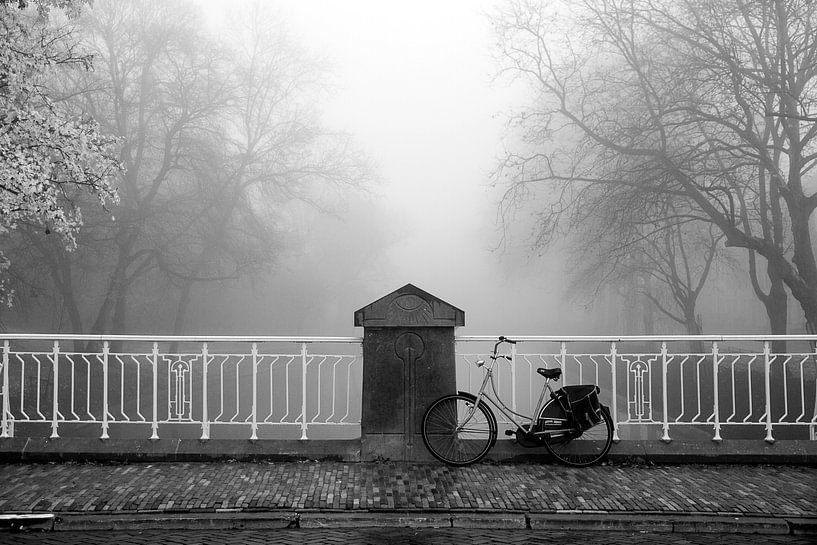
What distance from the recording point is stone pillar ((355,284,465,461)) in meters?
7.66

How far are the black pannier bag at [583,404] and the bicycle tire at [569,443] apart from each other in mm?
75

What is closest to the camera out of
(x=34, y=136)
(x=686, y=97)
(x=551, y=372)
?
(x=551, y=372)

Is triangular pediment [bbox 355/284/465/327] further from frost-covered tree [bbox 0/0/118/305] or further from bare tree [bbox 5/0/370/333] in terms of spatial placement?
bare tree [bbox 5/0/370/333]

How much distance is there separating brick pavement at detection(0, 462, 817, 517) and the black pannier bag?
19.7 inches

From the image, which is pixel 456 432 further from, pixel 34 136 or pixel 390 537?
pixel 34 136

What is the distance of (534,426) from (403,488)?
1699 mm

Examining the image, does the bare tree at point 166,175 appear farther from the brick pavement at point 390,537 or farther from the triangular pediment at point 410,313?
the brick pavement at point 390,537

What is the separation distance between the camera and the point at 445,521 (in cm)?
590

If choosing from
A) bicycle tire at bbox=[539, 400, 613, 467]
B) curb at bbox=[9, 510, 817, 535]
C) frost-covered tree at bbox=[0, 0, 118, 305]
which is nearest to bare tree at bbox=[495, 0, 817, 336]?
frost-covered tree at bbox=[0, 0, 118, 305]

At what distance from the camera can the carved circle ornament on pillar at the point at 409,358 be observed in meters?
7.72

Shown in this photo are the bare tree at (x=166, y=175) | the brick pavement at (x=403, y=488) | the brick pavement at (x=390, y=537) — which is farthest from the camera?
the bare tree at (x=166, y=175)

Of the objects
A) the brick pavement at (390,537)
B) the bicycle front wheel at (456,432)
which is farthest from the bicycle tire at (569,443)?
the brick pavement at (390,537)

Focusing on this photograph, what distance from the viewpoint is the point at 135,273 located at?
24.1 m

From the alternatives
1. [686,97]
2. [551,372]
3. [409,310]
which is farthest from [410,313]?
[686,97]
